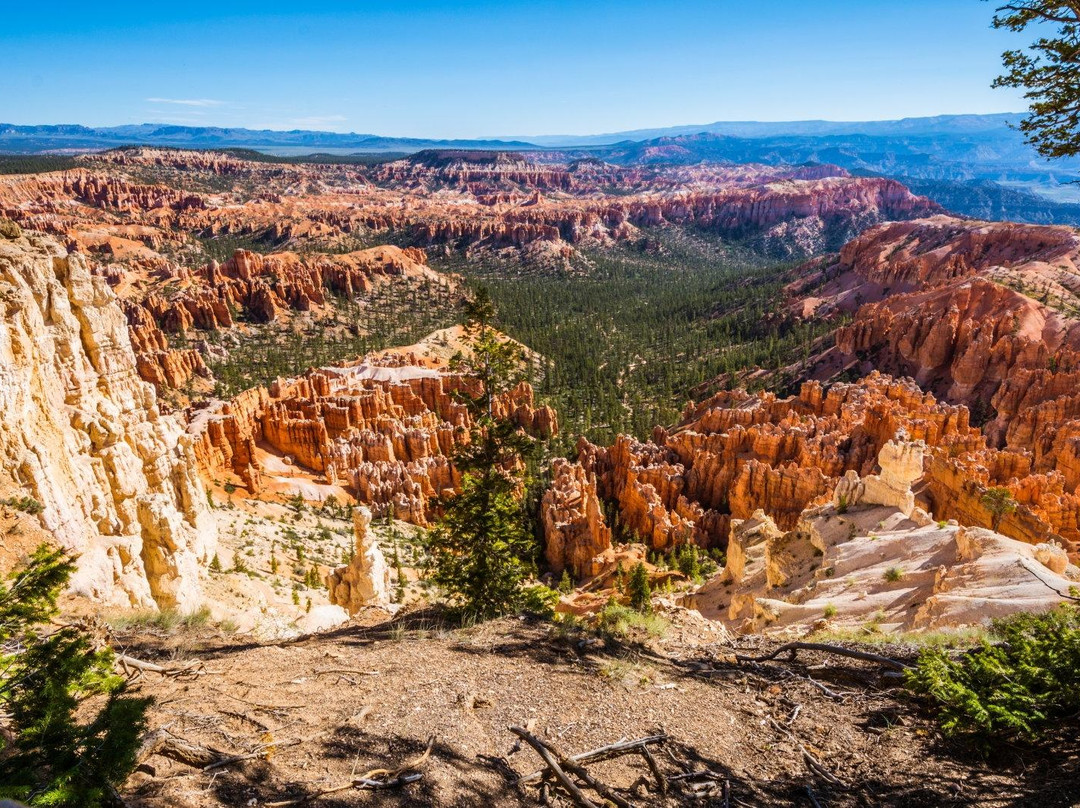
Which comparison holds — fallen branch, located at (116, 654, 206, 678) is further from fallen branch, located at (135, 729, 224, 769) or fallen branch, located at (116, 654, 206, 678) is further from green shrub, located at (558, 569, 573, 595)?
green shrub, located at (558, 569, 573, 595)

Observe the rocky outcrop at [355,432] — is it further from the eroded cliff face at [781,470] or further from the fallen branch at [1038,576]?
the fallen branch at [1038,576]

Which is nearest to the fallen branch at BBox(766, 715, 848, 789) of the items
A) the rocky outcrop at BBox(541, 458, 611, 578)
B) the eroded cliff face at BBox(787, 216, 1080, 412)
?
the rocky outcrop at BBox(541, 458, 611, 578)

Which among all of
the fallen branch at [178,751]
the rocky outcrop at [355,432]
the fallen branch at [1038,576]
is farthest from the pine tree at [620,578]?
the fallen branch at [178,751]

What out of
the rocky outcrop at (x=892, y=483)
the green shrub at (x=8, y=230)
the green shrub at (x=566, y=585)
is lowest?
the green shrub at (x=566, y=585)

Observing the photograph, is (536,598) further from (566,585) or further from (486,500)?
(566,585)

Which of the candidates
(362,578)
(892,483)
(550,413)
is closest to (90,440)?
(362,578)
